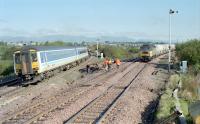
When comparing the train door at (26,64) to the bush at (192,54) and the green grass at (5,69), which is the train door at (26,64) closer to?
the green grass at (5,69)

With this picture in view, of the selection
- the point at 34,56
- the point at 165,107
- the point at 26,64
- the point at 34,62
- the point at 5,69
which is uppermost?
the point at 34,56

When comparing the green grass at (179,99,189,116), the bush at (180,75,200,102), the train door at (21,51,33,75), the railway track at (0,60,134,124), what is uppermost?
the train door at (21,51,33,75)

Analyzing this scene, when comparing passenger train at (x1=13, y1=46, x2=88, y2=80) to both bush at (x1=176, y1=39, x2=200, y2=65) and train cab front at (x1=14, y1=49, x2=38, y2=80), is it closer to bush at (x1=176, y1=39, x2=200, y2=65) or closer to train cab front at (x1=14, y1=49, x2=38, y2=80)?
train cab front at (x1=14, y1=49, x2=38, y2=80)

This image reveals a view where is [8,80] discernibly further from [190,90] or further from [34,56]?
[190,90]

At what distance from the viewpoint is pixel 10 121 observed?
17.2m

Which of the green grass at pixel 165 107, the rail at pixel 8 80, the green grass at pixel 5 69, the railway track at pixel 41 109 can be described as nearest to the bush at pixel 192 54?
the green grass at pixel 5 69

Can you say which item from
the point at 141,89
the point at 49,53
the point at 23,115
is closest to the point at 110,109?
the point at 23,115

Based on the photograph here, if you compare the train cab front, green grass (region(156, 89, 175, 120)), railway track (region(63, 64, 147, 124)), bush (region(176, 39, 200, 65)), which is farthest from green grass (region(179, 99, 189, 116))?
bush (region(176, 39, 200, 65))

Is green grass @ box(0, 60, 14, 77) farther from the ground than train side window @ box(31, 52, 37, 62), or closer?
closer

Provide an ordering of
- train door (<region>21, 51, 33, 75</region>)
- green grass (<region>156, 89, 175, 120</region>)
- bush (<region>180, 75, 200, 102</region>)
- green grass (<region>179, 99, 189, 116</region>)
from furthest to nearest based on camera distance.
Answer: train door (<region>21, 51, 33, 75</region>) < bush (<region>180, 75, 200, 102</region>) < green grass (<region>179, 99, 189, 116</region>) < green grass (<region>156, 89, 175, 120</region>)

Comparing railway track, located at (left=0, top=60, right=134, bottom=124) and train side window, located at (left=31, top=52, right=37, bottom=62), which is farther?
train side window, located at (left=31, top=52, right=37, bottom=62)

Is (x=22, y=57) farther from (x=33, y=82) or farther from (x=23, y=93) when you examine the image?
(x=23, y=93)

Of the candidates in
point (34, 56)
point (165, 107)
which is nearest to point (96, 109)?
point (165, 107)

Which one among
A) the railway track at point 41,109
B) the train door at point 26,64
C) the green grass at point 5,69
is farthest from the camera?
the green grass at point 5,69
